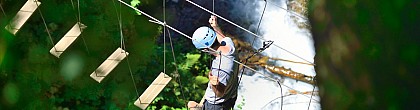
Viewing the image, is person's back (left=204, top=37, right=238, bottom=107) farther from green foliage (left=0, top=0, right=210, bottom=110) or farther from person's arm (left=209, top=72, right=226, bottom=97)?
green foliage (left=0, top=0, right=210, bottom=110)

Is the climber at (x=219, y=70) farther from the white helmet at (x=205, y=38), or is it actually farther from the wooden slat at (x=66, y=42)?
the wooden slat at (x=66, y=42)

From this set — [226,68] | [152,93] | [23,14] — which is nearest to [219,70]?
[226,68]

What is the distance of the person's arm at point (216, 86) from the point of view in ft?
8.54

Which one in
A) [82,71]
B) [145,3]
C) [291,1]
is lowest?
[82,71]

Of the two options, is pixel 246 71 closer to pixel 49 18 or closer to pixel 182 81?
pixel 182 81

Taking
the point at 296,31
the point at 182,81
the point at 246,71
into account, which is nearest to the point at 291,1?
the point at 296,31

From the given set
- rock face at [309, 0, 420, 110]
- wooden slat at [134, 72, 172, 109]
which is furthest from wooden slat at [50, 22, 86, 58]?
rock face at [309, 0, 420, 110]

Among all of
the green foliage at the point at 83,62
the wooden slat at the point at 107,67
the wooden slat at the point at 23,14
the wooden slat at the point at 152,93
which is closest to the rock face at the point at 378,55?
the wooden slat at the point at 152,93

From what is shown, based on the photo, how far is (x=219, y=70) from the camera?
103 inches

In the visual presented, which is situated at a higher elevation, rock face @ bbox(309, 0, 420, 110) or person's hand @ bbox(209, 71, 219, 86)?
rock face @ bbox(309, 0, 420, 110)

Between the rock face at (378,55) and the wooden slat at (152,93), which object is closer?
the rock face at (378,55)

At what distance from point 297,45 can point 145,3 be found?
835 millimetres

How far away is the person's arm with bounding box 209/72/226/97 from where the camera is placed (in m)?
2.60

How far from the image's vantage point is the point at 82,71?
12.0 feet
